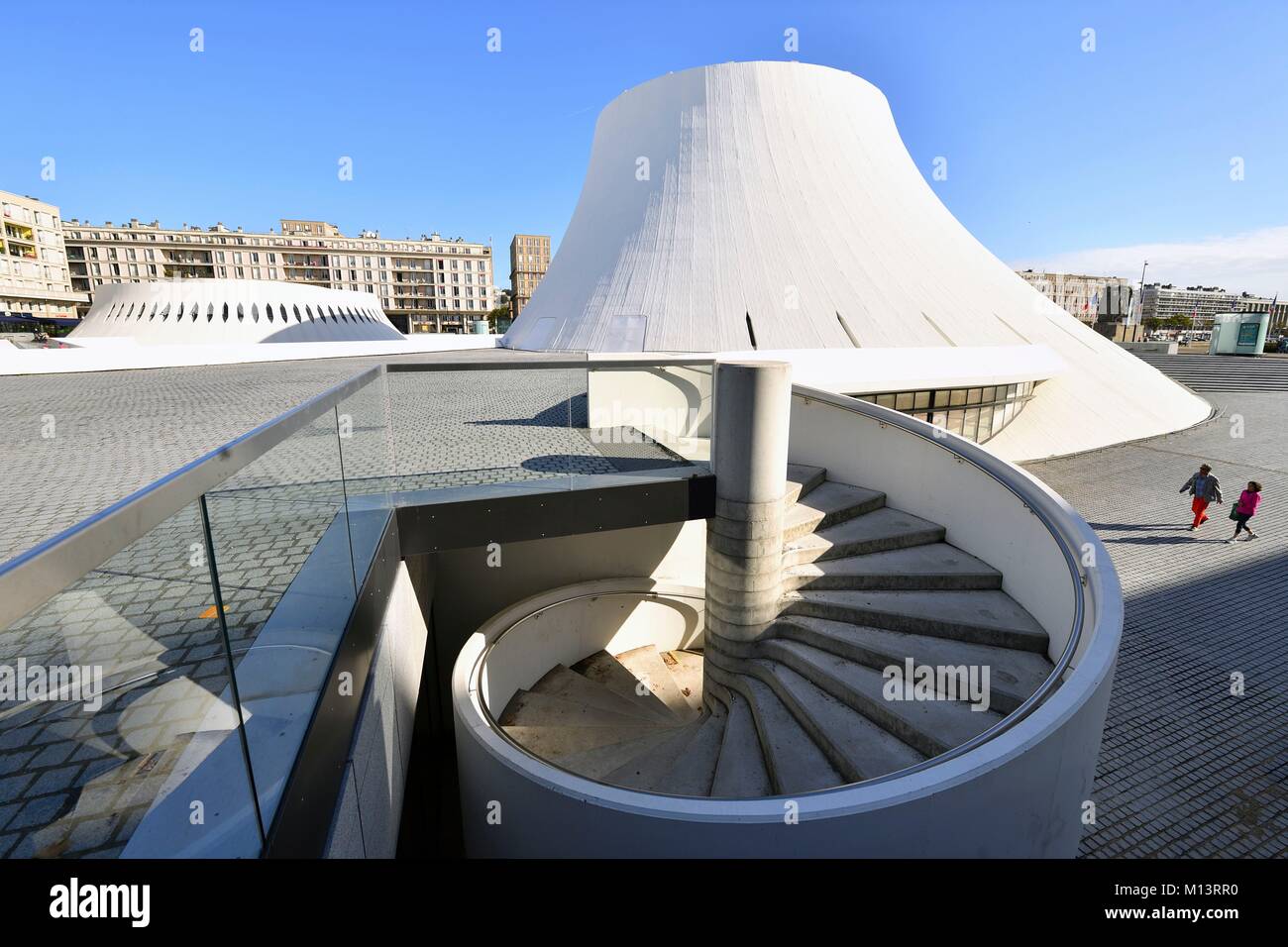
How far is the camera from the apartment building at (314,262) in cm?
5931

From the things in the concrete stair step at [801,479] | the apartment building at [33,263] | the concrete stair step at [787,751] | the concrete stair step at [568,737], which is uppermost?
the apartment building at [33,263]

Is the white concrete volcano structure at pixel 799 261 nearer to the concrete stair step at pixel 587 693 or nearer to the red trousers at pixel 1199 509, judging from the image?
the red trousers at pixel 1199 509

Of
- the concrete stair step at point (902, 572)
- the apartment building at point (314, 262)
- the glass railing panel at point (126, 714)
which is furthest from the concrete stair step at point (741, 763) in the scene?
the apartment building at point (314, 262)

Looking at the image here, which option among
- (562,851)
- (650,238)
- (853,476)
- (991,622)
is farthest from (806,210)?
(562,851)

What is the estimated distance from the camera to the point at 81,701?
121cm

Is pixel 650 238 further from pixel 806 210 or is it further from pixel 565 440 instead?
pixel 565 440

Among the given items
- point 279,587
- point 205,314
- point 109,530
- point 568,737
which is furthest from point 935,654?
point 205,314

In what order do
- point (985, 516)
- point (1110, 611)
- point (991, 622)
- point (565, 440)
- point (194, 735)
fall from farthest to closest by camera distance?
point (565, 440) < point (985, 516) < point (991, 622) < point (1110, 611) < point (194, 735)

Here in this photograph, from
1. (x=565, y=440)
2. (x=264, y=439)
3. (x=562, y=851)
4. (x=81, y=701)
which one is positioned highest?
(x=264, y=439)

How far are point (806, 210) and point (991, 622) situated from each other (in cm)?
1347

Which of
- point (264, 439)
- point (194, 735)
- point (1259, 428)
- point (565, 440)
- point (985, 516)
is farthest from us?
point (1259, 428)

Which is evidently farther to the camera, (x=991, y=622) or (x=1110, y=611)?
(x=991, y=622)

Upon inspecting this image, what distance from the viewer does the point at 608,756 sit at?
18.4 feet

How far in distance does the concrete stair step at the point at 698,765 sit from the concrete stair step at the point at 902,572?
4.84 feet
